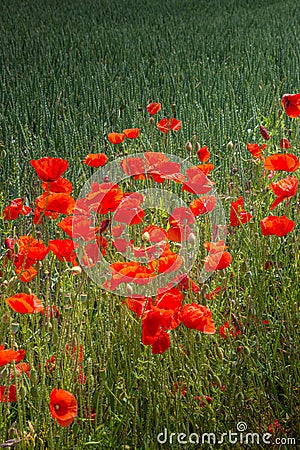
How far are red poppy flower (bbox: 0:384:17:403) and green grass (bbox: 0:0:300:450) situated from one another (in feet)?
0.07

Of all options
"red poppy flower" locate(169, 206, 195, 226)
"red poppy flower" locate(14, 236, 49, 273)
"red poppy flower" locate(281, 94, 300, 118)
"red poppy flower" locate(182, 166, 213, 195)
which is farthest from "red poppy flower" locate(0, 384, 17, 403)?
"red poppy flower" locate(281, 94, 300, 118)

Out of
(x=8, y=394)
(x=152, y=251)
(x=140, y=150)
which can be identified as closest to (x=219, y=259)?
(x=152, y=251)

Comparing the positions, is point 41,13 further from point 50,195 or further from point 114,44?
point 50,195

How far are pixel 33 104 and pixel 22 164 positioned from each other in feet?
3.73

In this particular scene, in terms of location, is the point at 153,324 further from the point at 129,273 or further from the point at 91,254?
the point at 91,254

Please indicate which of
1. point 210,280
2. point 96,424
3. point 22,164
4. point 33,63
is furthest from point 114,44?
point 96,424

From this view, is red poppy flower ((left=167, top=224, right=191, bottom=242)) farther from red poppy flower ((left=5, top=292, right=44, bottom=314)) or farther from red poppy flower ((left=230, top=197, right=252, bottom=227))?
red poppy flower ((left=5, top=292, right=44, bottom=314))

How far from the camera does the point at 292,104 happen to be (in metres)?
1.68

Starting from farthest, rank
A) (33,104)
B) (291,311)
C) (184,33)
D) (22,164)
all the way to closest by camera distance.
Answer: (184,33) → (33,104) → (22,164) → (291,311)

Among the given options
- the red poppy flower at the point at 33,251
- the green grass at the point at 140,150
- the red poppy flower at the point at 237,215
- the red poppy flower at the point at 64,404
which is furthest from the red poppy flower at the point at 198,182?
the red poppy flower at the point at 64,404

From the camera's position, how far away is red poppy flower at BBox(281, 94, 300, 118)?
1674mm

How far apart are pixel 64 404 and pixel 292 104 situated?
0.94m

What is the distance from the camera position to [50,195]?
4.54 ft

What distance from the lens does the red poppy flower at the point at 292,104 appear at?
1.67m
